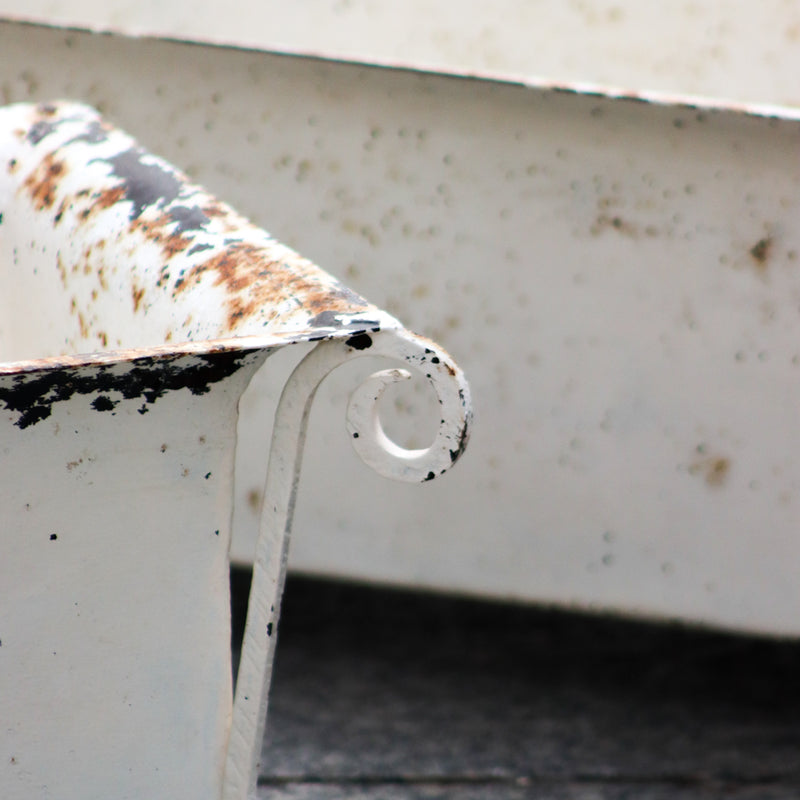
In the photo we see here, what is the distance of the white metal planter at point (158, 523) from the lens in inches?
20.6

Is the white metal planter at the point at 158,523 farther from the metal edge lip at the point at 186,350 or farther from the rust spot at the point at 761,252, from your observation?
the rust spot at the point at 761,252

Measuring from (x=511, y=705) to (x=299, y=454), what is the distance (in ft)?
3.03

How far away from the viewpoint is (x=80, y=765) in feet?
1.91

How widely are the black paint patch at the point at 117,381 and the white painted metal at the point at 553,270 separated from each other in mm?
726

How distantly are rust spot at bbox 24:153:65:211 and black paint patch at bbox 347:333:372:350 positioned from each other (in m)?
0.45

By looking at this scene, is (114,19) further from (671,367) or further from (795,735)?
(795,735)

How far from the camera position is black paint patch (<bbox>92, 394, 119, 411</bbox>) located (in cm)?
53

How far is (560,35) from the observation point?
7.22ft

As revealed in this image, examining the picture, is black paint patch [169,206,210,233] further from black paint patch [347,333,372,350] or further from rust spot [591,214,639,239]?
rust spot [591,214,639,239]

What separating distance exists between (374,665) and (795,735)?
1.79 ft

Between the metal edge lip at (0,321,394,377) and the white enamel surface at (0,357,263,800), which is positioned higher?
the metal edge lip at (0,321,394,377)

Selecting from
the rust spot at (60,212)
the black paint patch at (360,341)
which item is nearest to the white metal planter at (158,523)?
the black paint patch at (360,341)

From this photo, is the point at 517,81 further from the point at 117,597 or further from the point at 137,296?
the point at 117,597

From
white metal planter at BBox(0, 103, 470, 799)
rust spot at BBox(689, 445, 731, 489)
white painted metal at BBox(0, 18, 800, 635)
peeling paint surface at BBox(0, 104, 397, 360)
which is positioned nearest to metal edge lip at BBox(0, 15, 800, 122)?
white painted metal at BBox(0, 18, 800, 635)
